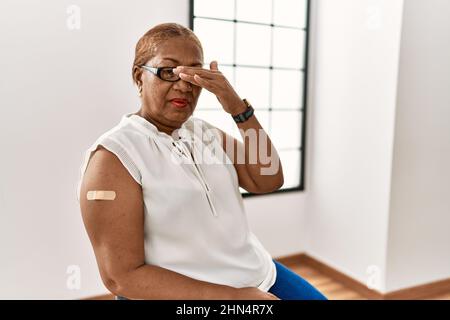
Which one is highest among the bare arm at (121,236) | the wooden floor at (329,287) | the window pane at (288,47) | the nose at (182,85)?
the window pane at (288,47)

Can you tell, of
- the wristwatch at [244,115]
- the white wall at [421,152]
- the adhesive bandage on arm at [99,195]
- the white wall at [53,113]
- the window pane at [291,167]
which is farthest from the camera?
the window pane at [291,167]

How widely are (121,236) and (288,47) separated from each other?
84.8 inches

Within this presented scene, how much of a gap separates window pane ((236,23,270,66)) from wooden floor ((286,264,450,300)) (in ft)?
4.89

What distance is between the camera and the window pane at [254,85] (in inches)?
101

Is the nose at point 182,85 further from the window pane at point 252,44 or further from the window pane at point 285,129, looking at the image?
the window pane at point 285,129

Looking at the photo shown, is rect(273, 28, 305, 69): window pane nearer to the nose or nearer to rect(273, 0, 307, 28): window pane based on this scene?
rect(273, 0, 307, 28): window pane

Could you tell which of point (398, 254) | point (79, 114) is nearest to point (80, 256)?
point (79, 114)

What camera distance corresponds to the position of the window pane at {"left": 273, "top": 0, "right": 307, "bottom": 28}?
2603 millimetres

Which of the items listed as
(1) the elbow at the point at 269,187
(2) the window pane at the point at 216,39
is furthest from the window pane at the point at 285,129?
(1) the elbow at the point at 269,187

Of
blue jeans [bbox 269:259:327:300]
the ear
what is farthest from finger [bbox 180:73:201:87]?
blue jeans [bbox 269:259:327:300]

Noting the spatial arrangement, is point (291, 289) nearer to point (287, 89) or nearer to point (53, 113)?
point (53, 113)

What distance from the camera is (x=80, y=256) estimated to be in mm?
2107

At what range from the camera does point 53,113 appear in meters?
1.93

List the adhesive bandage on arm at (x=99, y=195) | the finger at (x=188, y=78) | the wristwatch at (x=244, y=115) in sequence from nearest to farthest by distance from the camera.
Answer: the adhesive bandage on arm at (x=99, y=195) → the finger at (x=188, y=78) → the wristwatch at (x=244, y=115)
